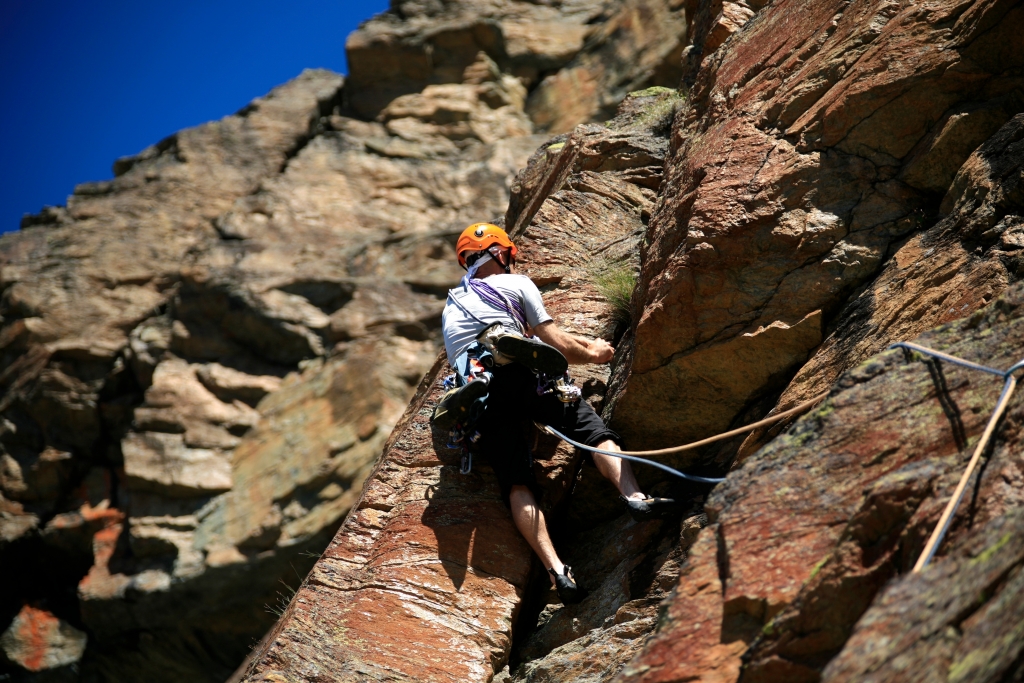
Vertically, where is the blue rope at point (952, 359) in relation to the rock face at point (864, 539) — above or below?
above

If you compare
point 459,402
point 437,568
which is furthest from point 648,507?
point 437,568

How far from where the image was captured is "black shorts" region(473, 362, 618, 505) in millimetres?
5953

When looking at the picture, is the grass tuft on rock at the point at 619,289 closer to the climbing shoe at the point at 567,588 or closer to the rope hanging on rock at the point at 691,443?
the rope hanging on rock at the point at 691,443

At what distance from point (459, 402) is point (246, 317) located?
13.1 metres

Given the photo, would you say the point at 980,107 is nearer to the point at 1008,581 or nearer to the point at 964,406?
the point at 964,406

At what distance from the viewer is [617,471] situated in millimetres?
5785

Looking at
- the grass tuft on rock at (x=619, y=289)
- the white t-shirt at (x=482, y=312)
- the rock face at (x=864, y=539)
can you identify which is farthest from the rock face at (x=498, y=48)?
the rock face at (x=864, y=539)

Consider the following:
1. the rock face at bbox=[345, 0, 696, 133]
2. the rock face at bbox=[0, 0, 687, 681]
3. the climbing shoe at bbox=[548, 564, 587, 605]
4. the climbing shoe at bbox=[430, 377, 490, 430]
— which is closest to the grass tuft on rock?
the climbing shoe at bbox=[430, 377, 490, 430]

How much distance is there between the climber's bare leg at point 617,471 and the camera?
567cm

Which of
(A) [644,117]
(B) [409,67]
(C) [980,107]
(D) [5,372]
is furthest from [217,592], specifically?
(B) [409,67]

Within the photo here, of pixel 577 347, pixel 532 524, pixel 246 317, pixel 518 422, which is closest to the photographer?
pixel 532 524

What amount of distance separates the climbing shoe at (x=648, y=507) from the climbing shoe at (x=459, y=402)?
1195 mm

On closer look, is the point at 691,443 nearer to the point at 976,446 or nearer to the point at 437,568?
the point at 437,568

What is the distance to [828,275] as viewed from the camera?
18.3 ft
